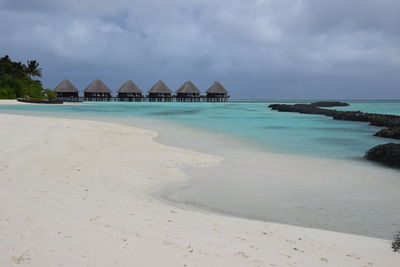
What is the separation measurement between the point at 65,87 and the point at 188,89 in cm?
2164

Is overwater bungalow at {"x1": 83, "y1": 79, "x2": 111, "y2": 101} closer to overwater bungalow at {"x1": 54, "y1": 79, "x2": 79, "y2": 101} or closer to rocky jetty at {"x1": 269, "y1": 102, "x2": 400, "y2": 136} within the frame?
overwater bungalow at {"x1": 54, "y1": 79, "x2": 79, "y2": 101}

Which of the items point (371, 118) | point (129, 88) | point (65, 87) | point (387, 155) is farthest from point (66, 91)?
point (387, 155)

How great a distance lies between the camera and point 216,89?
66375 mm

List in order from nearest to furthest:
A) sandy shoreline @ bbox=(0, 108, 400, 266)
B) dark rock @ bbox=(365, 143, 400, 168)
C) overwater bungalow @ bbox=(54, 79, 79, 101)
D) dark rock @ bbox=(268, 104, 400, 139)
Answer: sandy shoreline @ bbox=(0, 108, 400, 266) → dark rock @ bbox=(365, 143, 400, 168) → dark rock @ bbox=(268, 104, 400, 139) → overwater bungalow @ bbox=(54, 79, 79, 101)

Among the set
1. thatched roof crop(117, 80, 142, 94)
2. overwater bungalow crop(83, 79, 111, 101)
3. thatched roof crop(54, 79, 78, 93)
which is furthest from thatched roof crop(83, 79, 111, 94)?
thatched roof crop(117, 80, 142, 94)

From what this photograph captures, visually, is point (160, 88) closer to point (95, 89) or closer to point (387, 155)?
point (95, 89)

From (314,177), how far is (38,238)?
5297mm

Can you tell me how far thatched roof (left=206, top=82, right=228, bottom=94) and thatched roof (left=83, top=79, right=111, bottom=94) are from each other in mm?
18995

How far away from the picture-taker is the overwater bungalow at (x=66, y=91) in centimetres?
6044

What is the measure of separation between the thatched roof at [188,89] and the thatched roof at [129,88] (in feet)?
24.7

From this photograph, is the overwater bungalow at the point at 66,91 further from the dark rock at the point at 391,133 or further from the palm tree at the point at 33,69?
the dark rock at the point at 391,133

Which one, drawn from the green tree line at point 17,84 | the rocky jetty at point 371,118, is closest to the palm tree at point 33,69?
the green tree line at point 17,84

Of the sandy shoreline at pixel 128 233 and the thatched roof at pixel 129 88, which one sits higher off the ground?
the thatched roof at pixel 129 88

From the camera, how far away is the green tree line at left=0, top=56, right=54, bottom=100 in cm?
4716
